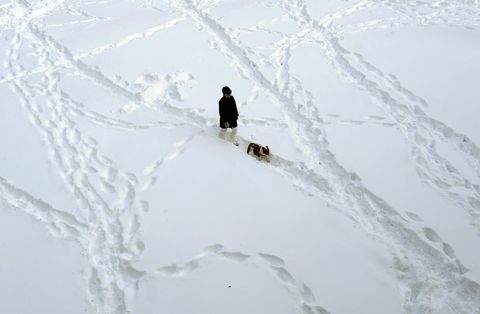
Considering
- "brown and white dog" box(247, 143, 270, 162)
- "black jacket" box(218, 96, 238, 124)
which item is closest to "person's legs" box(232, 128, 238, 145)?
"black jacket" box(218, 96, 238, 124)

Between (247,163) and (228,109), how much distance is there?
105 cm

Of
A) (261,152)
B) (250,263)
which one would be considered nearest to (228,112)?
(261,152)

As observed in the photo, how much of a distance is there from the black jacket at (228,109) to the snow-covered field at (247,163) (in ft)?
2.20

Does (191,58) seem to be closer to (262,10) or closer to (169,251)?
(262,10)

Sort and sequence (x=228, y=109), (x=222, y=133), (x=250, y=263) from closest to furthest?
(x=250, y=263) → (x=228, y=109) → (x=222, y=133)

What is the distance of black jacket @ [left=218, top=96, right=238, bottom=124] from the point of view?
779 centimetres

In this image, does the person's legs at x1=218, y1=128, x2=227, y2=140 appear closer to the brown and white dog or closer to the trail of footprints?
the brown and white dog

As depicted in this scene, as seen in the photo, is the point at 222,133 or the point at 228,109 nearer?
the point at 228,109

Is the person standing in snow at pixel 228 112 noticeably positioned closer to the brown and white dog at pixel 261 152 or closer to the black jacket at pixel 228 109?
the black jacket at pixel 228 109

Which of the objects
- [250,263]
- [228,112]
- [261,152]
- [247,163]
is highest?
[228,112]

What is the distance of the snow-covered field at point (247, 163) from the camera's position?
612cm

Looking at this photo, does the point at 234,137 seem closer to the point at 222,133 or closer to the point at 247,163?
the point at 222,133

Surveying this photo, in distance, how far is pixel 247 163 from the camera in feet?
26.3

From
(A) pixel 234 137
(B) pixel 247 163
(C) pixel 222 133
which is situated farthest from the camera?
(C) pixel 222 133
